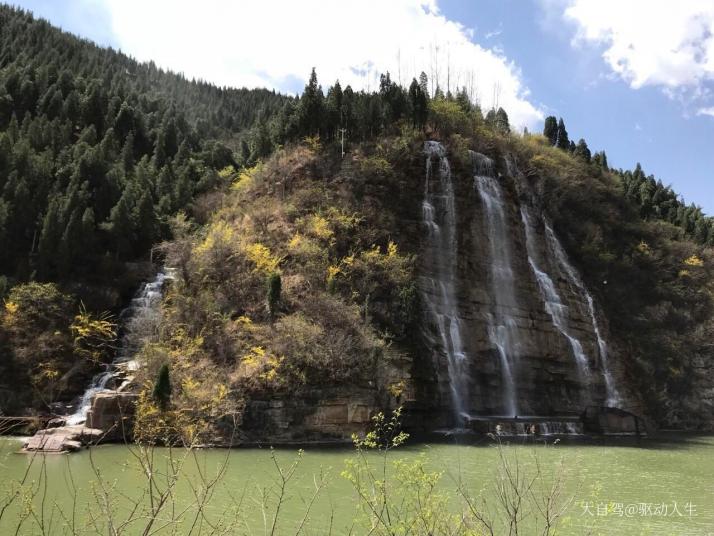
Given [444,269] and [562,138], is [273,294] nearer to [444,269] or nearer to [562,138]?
[444,269]

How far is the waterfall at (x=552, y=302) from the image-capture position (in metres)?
34.7

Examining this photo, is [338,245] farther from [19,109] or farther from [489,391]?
[19,109]

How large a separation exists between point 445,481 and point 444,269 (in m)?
20.7

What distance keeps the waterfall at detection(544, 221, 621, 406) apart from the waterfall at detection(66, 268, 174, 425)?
2762cm

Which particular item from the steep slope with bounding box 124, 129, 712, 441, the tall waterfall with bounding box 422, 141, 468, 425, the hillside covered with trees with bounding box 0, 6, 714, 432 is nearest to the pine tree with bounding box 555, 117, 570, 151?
the hillside covered with trees with bounding box 0, 6, 714, 432

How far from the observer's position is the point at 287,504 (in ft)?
41.7

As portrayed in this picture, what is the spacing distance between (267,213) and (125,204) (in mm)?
10345

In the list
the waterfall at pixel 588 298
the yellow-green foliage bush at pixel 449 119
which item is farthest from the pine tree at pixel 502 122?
the waterfall at pixel 588 298

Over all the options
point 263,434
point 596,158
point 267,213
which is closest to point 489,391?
point 263,434

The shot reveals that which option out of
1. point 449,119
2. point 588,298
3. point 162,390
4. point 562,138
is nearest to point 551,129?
point 562,138

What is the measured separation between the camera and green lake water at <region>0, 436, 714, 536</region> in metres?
11.5

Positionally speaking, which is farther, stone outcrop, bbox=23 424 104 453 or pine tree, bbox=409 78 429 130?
pine tree, bbox=409 78 429 130

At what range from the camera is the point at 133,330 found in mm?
30094

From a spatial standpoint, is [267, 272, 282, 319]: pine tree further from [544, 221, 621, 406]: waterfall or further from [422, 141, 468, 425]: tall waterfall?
[544, 221, 621, 406]: waterfall
